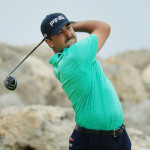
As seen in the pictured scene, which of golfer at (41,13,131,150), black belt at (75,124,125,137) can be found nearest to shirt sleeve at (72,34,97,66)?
golfer at (41,13,131,150)

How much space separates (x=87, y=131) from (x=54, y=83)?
907cm

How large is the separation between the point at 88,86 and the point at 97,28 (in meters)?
0.63

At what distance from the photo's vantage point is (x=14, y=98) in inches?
372

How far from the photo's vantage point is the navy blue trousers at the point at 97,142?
3.65 m

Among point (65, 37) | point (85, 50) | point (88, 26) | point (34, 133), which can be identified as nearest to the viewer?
point (85, 50)

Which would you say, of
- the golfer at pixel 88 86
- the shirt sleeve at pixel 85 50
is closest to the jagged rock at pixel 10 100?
the golfer at pixel 88 86

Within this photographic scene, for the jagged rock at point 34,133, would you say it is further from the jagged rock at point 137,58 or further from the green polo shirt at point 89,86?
the jagged rock at point 137,58

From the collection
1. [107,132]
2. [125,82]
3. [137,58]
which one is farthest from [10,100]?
[137,58]

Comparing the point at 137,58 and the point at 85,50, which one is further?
the point at 137,58

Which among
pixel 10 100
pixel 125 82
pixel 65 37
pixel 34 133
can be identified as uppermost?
pixel 125 82

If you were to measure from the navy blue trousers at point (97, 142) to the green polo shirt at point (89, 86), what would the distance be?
106mm

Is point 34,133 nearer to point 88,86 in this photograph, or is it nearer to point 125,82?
point 88,86

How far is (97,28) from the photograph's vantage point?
3840mm

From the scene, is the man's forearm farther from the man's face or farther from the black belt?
the black belt
